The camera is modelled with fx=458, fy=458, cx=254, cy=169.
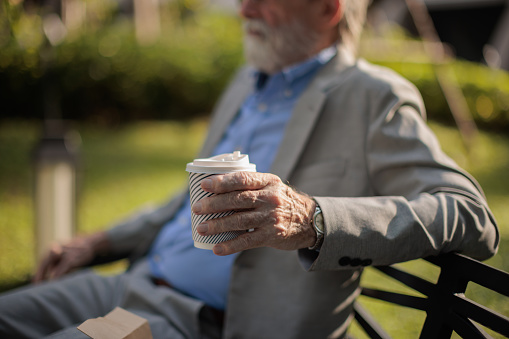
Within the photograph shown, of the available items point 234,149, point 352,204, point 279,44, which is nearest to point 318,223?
point 352,204

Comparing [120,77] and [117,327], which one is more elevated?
[120,77]

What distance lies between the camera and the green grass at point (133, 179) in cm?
368

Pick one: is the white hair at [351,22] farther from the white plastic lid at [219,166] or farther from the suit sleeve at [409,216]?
the white plastic lid at [219,166]

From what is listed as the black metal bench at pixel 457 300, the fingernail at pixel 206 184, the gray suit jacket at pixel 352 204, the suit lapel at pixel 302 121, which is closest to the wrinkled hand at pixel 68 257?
the gray suit jacket at pixel 352 204

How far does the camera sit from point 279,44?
1938mm

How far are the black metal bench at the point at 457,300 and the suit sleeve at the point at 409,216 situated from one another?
0.08m

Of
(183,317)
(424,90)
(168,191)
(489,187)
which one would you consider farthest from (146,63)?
(183,317)

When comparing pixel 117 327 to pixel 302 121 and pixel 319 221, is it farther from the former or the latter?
pixel 302 121

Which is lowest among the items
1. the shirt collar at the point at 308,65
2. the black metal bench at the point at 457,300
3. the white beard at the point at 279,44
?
the black metal bench at the point at 457,300

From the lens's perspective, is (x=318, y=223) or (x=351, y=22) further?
(x=351, y=22)

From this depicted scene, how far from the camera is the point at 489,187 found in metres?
6.24

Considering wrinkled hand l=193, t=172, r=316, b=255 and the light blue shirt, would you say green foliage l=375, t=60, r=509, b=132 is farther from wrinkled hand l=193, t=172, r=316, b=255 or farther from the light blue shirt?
wrinkled hand l=193, t=172, r=316, b=255

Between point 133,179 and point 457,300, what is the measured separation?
599cm

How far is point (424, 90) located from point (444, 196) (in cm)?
922
